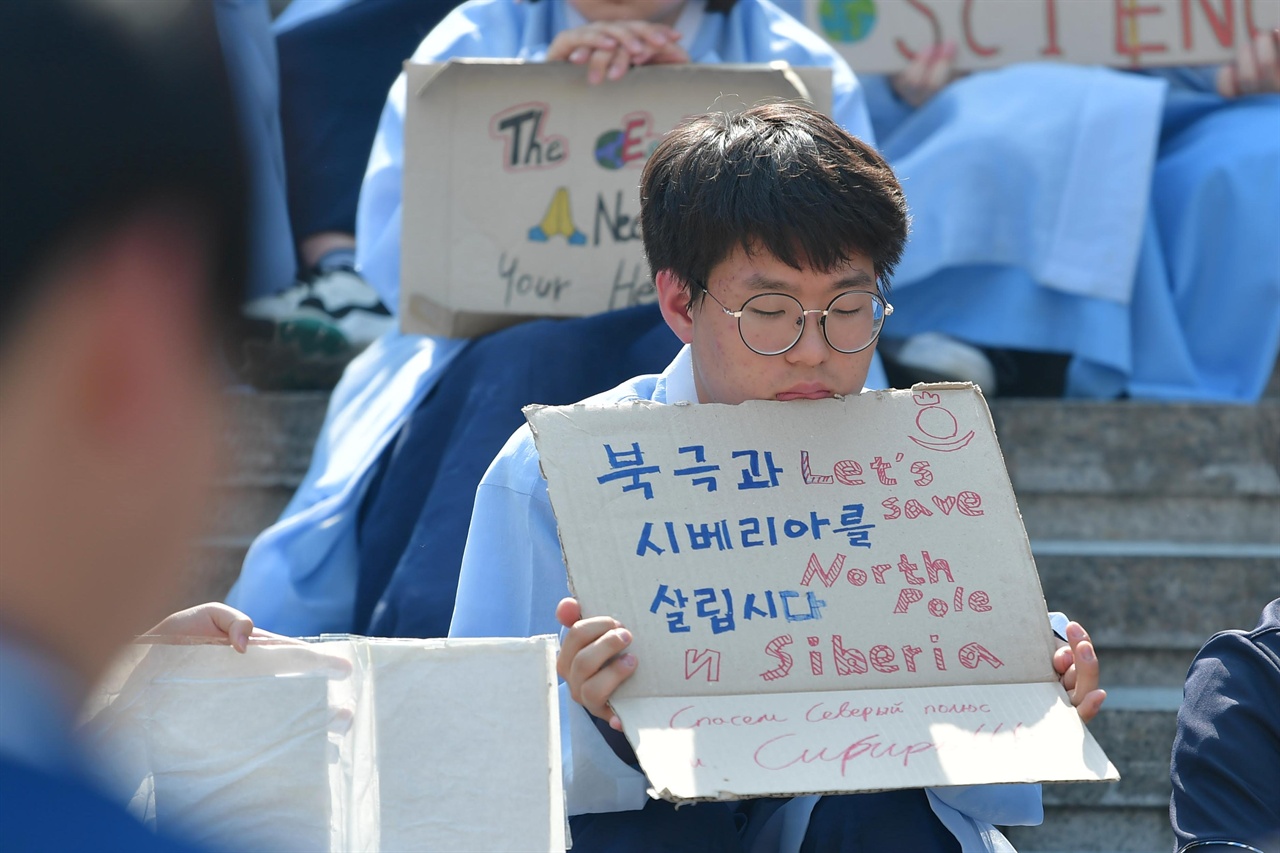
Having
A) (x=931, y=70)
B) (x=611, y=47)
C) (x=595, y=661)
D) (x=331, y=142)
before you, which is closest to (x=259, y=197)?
(x=595, y=661)

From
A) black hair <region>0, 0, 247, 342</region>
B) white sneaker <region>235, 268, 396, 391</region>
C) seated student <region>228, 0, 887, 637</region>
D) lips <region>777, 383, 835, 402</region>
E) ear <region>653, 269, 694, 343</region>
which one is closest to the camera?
black hair <region>0, 0, 247, 342</region>

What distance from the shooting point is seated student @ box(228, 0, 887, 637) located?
285 centimetres

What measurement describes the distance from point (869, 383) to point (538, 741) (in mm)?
1764

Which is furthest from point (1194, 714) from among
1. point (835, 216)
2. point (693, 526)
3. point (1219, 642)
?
point (835, 216)

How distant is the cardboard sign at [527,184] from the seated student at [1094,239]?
0.88 metres

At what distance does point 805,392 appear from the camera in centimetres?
193

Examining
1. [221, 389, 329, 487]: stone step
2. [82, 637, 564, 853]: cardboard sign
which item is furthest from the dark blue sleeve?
[221, 389, 329, 487]: stone step

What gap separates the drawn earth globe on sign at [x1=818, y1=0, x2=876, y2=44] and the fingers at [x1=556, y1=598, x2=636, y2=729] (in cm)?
274

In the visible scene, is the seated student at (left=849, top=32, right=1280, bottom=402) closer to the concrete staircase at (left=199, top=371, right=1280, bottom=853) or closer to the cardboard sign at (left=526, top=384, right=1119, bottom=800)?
the concrete staircase at (left=199, top=371, right=1280, bottom=853)

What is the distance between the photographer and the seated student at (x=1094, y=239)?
3.66 m

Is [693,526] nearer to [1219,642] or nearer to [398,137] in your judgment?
[1219,642]

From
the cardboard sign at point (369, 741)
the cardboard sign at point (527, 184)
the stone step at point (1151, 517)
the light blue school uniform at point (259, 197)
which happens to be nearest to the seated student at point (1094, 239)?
the stone step at point (1151, 517)

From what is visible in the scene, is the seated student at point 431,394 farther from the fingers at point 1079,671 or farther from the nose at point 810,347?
the fingers at point 1079,671

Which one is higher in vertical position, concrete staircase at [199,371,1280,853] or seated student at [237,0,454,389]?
seated student at [237,0,454,389]
